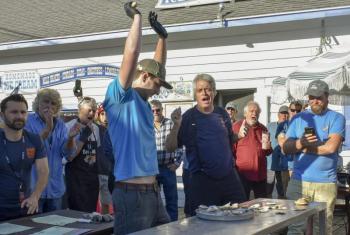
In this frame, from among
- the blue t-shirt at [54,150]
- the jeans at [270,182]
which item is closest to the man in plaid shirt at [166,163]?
the jeans at [270,182]

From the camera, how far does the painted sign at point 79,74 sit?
32.8 ft

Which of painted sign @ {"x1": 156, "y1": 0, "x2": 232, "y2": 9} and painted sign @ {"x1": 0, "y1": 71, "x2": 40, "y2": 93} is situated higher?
painted sign @ {"x1": 156, "y1": 0, "x2": 232, "y2": 9}

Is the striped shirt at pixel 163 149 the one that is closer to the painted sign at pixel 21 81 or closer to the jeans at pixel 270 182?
the jeans at pixel 270 182

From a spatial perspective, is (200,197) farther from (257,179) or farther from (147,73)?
(257,179)

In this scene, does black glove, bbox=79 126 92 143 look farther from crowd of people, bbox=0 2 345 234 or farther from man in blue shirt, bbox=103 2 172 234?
man in blue shirt, bbox=103 2 172 234

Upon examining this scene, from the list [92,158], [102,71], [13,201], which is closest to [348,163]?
[92,158]

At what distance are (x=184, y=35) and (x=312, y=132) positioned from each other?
4.77 metres

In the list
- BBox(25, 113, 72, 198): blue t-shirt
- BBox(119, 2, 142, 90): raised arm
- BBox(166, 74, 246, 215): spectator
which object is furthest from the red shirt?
BBox(119, 2, 142, 90): raised arm

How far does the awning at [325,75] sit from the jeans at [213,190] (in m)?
1.99

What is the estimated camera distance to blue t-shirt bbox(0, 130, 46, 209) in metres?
4.12

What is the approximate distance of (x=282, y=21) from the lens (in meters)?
8.01

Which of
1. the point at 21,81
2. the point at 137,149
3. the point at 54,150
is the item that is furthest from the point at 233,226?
the point at 21,81

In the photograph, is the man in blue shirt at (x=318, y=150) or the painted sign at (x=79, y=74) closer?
the man in blue shirt at (x=318, y=150)

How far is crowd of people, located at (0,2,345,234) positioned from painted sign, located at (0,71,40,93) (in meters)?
4.89
